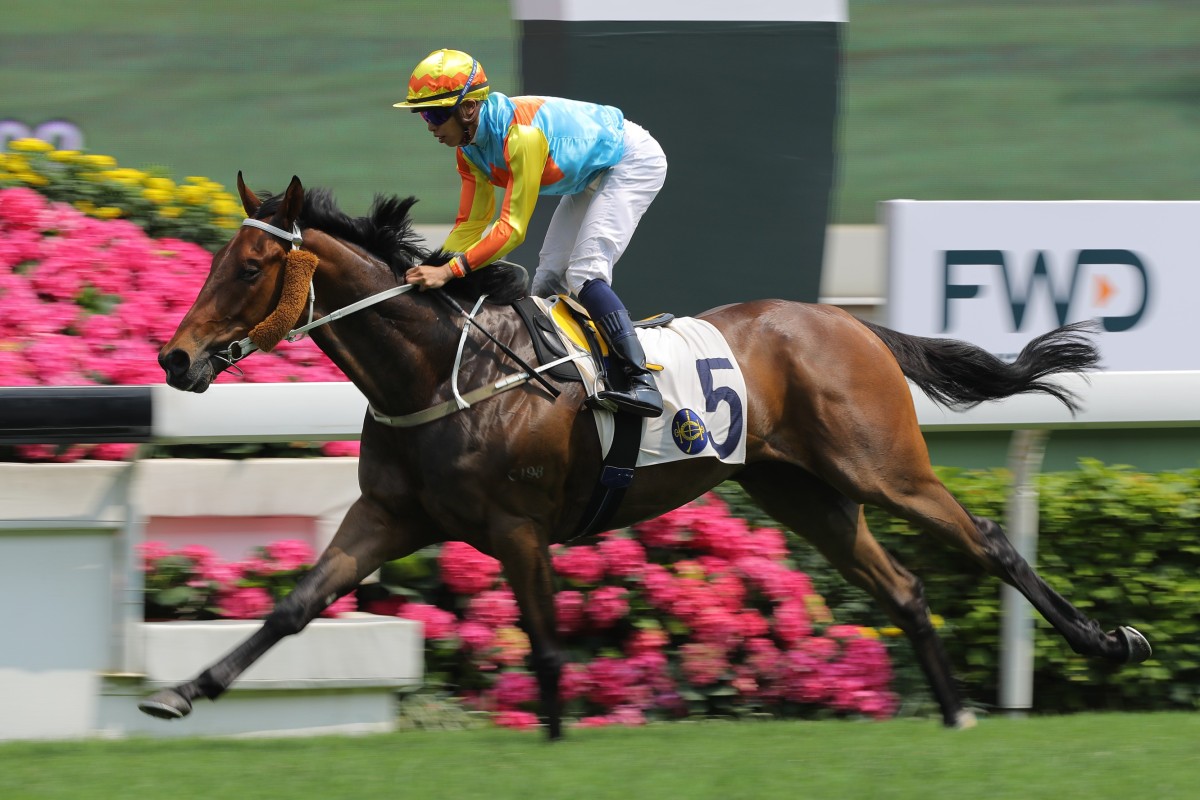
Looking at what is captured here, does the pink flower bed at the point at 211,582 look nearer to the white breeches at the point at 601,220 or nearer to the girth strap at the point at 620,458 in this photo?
the girth strap at the point at 620,458

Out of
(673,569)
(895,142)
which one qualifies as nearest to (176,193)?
(673,569)

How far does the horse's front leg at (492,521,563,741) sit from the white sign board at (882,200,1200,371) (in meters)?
2.34

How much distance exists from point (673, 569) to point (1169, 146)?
39.7 feet

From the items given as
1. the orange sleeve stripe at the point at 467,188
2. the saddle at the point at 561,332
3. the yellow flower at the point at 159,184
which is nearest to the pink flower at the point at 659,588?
the saddle at the point at 561,332

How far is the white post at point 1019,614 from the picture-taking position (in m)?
5.11

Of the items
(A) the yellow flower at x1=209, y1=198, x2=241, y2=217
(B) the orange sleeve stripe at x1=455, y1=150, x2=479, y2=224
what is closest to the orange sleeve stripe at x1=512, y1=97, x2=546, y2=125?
(B) the orange sleeve stripe at x1=455, y1=150, x2=479, y2=224

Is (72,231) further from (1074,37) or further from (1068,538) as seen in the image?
(1074,37)

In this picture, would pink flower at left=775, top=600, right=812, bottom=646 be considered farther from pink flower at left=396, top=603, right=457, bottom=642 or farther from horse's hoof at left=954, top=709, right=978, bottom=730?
pink flower at left=396, top=603, right=457, bottom=642

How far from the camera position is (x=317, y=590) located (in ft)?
14.2

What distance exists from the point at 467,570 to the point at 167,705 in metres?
1.17

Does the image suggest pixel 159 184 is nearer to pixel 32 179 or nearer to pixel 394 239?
pixel 32 179

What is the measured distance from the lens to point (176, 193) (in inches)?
279

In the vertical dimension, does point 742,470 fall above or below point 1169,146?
below

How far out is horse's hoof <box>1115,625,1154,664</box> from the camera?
490 centimetres
